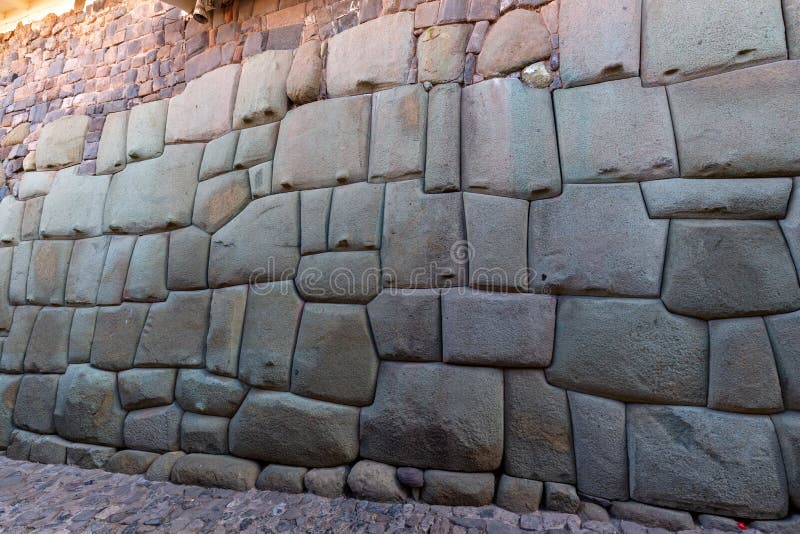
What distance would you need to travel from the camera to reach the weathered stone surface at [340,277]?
87.4 inches

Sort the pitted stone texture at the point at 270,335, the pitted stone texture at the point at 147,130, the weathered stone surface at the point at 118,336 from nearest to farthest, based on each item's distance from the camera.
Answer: the pitted stone texture at the point at 270,335 → the weathered stone surface at the point at 118,336 → the pitted stone texture at the point at 147,130

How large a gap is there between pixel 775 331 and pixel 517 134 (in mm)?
1334

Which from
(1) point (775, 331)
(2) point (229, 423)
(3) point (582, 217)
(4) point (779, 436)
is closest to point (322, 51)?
(3) point (582, 217)

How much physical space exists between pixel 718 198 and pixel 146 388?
125 inches

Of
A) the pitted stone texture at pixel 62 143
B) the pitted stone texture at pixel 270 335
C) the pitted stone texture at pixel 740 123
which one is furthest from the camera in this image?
the pitted stone texture at pixel 62 143

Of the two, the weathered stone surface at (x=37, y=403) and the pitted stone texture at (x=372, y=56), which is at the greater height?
the pitted stone texture at (x=372, y=56)

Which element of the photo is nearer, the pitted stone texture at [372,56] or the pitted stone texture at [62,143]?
the pitted stone texture at [372,56]

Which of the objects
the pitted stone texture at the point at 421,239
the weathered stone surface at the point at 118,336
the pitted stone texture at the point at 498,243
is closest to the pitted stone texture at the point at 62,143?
the weathered stone surface at the point at 118,336

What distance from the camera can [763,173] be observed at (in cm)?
176

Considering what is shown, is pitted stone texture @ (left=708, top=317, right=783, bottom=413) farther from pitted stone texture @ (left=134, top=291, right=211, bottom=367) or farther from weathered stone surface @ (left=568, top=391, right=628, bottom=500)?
pitted stone texture @ (left=134, top=291, right=211, bottom=367)

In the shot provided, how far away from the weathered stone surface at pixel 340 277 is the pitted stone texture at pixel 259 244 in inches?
4.7

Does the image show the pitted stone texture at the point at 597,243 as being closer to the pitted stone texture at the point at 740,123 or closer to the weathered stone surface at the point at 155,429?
the pitted stone texture at the point at 740,123

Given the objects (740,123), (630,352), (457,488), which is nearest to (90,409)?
(457,488)

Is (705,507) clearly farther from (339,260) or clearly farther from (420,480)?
(339,260)
